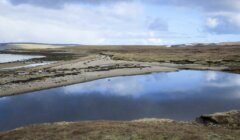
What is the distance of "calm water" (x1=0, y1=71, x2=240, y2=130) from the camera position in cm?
3603

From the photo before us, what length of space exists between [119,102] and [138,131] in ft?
74.4

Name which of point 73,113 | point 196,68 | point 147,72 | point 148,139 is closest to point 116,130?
point 148,139

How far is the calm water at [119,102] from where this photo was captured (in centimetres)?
3603

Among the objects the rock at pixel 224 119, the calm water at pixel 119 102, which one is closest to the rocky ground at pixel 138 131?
the rock at pixel 224 119

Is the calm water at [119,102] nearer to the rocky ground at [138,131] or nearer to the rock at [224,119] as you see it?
the rock at [224,119]

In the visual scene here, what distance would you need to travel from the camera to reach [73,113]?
3756cm

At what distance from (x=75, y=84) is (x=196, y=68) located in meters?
38.9

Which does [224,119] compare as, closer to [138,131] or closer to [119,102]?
[138,131]

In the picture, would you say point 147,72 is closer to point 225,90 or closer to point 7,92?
point 225,90

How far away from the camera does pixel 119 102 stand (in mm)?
44000

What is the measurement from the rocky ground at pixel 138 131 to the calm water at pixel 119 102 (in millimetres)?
9552

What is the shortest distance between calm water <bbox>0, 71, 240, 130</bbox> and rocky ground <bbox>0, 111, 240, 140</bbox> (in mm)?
9552

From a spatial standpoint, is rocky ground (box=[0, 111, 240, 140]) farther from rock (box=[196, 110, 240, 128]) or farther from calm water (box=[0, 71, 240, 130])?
calm water (box=[0, 71, 240, 130])

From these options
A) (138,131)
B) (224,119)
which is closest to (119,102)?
(224,119)
